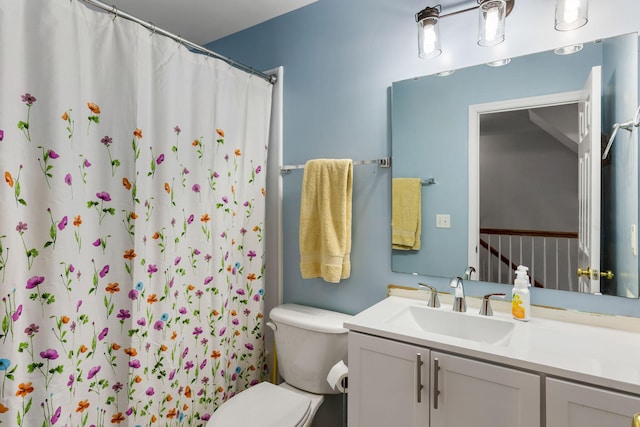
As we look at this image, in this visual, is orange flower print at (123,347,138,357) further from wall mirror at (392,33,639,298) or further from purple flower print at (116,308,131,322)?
wall mirror at (392,33,639,298)

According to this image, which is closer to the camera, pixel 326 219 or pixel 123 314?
pixel 123 314

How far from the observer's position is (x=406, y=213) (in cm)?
166

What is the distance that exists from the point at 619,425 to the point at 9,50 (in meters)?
1.95

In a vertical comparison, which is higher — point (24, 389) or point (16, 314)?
point (16, 314)

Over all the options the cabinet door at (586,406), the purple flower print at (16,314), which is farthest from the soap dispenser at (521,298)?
the purple flower print at (16,314)

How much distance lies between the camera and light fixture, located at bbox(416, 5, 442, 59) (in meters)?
1.47

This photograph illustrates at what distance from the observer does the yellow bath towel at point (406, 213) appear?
1.64m

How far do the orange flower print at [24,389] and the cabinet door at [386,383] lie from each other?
3.44 ft

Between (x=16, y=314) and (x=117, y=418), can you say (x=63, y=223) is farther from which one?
Result: (x=117, y=418)

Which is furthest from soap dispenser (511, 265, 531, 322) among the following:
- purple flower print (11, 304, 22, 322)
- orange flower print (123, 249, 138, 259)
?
purple flower print (11, 304, 22, 322)

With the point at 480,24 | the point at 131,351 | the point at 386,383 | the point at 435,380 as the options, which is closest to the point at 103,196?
the point at 131,351

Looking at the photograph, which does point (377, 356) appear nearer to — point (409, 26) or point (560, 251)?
point (560, 251)

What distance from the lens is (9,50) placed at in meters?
1.06

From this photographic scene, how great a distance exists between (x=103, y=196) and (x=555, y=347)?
1.62 metres
